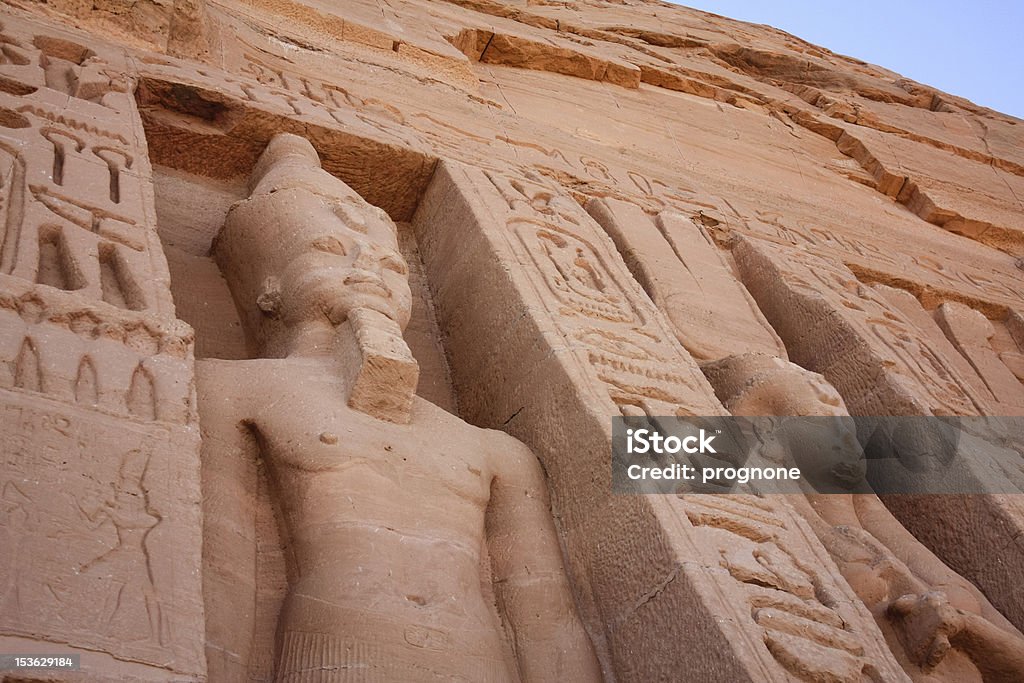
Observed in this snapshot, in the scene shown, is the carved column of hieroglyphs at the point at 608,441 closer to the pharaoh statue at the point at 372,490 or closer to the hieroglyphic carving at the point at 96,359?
the pharaoh statue at the point at 372,490

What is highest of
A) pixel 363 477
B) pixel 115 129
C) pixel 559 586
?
pixel 115 129

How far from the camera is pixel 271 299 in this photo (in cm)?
371

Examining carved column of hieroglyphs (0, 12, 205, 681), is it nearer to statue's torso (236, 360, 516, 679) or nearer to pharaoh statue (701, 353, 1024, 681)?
statue's torso (236, 360, 516, 679)

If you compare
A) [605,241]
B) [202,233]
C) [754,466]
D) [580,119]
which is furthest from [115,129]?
[580,119]

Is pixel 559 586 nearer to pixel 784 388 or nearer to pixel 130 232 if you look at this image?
pixel 784 388

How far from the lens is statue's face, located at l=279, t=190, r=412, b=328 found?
3.52 meters

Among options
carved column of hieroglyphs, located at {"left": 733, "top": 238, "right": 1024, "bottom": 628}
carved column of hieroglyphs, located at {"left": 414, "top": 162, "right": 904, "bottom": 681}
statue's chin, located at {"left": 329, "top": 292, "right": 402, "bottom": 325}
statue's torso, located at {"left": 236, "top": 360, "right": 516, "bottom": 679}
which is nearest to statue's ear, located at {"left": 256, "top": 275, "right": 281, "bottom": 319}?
statue's chin, located at {"left": 329, "top": 292, "right": 402, "bottom": 325}

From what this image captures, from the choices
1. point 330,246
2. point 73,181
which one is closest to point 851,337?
point 330,246

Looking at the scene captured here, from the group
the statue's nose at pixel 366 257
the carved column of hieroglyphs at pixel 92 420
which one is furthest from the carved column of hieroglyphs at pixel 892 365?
the carved column of hieroglyphs at pixel 92 420

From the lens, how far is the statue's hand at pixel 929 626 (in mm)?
3168

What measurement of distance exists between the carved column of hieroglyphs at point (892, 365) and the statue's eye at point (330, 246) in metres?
2.45

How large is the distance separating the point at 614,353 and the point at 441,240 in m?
1.31

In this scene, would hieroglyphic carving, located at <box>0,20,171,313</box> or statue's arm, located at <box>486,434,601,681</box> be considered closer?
hieroglyphic carving, located at <box>0,20,171,313</box>

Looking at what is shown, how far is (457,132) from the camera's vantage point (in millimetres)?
6012
